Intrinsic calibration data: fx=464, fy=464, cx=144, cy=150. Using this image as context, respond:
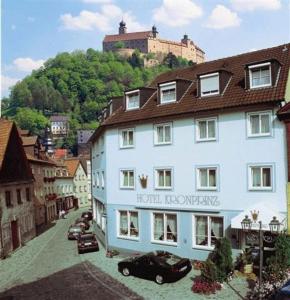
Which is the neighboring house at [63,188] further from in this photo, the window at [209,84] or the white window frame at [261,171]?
the white window frame at [261,171]

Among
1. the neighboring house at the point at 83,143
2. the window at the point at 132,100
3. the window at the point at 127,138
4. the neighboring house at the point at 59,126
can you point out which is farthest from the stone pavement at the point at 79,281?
the neighboring house at the point at 59,126

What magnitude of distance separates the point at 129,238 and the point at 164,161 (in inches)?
249

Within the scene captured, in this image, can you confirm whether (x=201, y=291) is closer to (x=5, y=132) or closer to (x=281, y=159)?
(x=281, y=159)

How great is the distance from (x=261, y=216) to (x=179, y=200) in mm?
6192

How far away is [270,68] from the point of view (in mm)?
26641

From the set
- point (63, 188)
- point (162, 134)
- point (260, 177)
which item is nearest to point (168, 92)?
point (162, 134)

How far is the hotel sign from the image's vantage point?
28547 mm

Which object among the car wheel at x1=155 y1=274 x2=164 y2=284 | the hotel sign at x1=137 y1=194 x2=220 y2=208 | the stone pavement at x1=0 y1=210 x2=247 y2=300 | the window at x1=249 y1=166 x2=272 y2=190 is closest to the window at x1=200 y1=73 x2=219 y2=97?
the window at x1=249 y1=166 x2=272 y2=190

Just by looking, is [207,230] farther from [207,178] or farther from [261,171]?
[261,171]

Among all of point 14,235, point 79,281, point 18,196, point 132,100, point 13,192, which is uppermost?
point 132,100

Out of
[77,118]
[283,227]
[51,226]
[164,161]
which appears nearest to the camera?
[283,227]

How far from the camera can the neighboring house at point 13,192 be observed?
37969mm

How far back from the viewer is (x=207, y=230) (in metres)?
28.7

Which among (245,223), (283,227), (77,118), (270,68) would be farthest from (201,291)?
(77,118)
